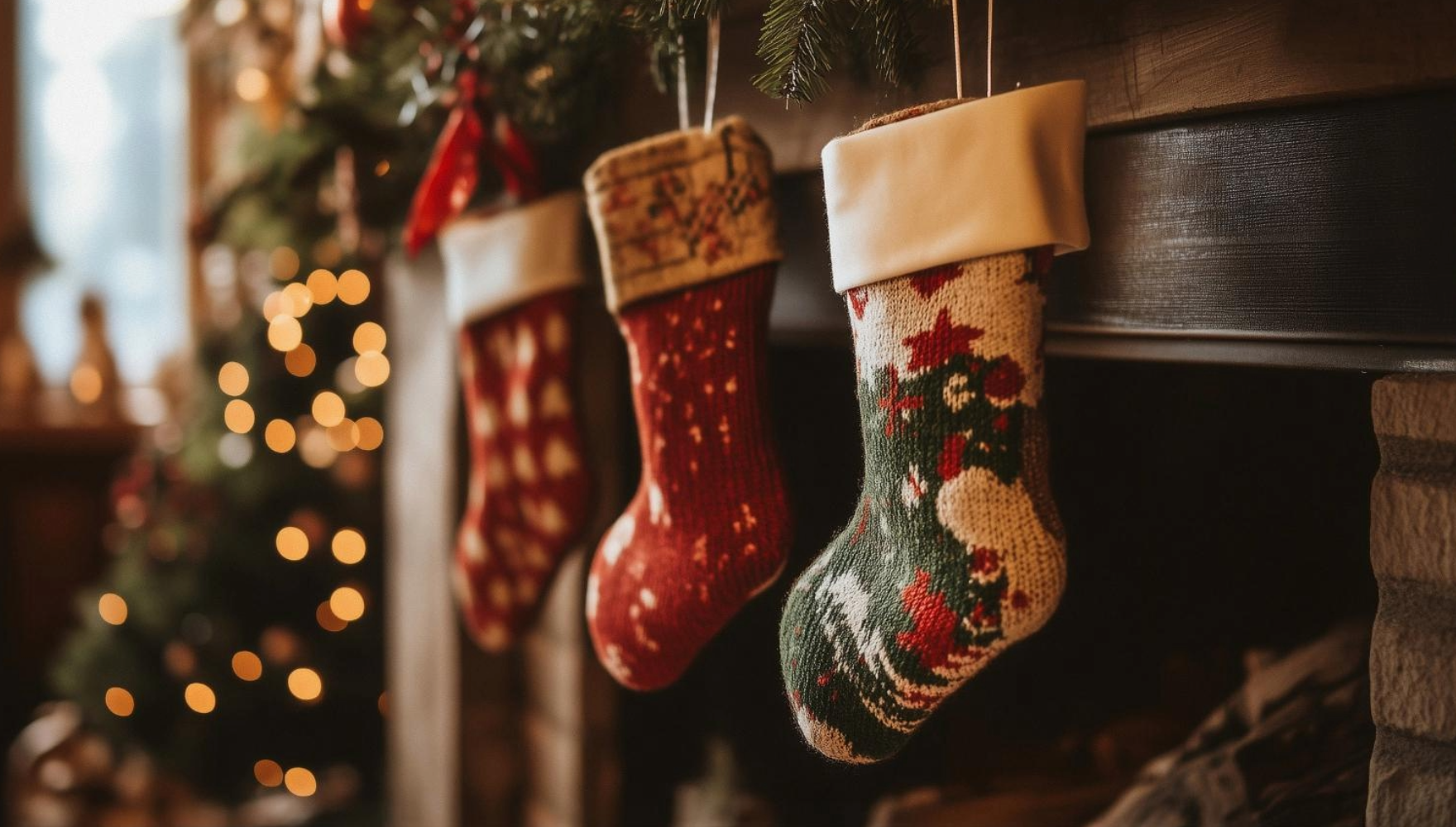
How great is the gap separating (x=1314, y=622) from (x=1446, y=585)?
41 centimetres

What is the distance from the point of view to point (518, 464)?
1425 mm

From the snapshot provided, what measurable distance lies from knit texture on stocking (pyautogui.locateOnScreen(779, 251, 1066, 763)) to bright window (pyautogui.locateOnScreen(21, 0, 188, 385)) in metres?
3.24

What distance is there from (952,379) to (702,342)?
0.32m

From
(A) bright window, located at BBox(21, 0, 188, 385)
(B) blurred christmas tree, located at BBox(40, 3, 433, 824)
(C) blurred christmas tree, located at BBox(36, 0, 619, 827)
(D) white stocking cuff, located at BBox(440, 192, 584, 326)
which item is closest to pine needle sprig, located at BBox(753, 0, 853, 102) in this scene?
(D) white stocking cuff, located at BBox(440, 192, 584, 326)

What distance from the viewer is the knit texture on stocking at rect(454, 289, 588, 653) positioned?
4.56ft

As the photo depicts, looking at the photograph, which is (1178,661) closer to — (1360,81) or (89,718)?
(1360,81)

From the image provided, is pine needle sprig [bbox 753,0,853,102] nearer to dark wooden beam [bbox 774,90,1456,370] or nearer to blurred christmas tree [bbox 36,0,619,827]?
dark wooden beam [bbox 774,90,1456,370]

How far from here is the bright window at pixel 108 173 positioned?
11.6ft

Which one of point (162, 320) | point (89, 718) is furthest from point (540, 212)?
point (162, 320)

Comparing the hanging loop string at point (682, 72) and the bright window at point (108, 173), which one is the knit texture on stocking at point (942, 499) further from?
the bright window at point (108, 173)

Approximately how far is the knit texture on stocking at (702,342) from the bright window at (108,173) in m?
2.94

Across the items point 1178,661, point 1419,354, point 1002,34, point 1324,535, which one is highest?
point 1002,34

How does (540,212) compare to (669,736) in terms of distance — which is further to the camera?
(669,736)

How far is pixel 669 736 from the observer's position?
1.71 m
